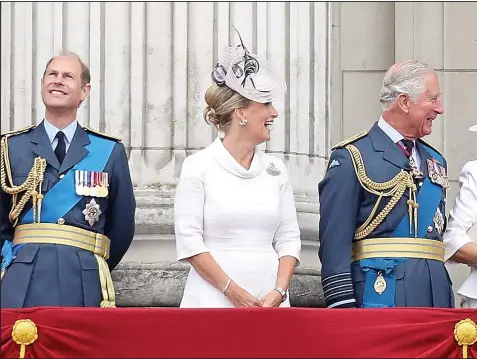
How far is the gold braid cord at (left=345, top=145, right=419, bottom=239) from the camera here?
6789 mm

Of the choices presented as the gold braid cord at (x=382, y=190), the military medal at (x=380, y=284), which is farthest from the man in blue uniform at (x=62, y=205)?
the military medal at (x=380, y=284)

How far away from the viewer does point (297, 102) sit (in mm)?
8094

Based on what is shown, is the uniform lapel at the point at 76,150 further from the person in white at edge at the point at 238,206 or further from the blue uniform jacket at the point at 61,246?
the person in white at edge at the point at 238,206

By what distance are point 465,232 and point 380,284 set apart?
55 cm

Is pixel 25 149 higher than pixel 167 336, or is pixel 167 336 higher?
pixel 25 149

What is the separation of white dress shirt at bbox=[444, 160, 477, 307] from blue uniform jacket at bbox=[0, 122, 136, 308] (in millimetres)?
1330

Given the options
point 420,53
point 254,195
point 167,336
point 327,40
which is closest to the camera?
point 167,336

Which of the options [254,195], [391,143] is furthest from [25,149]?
[391,143]

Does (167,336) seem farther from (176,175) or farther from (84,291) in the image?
(176,175)

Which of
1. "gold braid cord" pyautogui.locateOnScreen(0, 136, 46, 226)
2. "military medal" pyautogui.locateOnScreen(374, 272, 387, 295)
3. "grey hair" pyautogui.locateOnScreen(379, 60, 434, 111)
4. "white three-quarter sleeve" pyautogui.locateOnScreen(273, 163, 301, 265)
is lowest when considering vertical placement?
"military medal" pyautogui.locateOnScreen(374, 272, 387, 295)

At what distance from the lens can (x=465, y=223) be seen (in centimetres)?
706

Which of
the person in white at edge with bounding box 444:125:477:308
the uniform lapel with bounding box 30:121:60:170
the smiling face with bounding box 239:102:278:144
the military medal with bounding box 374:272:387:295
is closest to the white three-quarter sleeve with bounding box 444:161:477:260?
the person in white at edge with bounding box 444:125:477:308

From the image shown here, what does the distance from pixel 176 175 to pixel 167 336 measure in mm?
2030

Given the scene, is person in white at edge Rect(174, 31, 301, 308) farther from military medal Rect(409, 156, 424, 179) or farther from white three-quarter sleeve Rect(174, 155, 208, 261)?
military medal Rect(409, 156, 424, 179)
